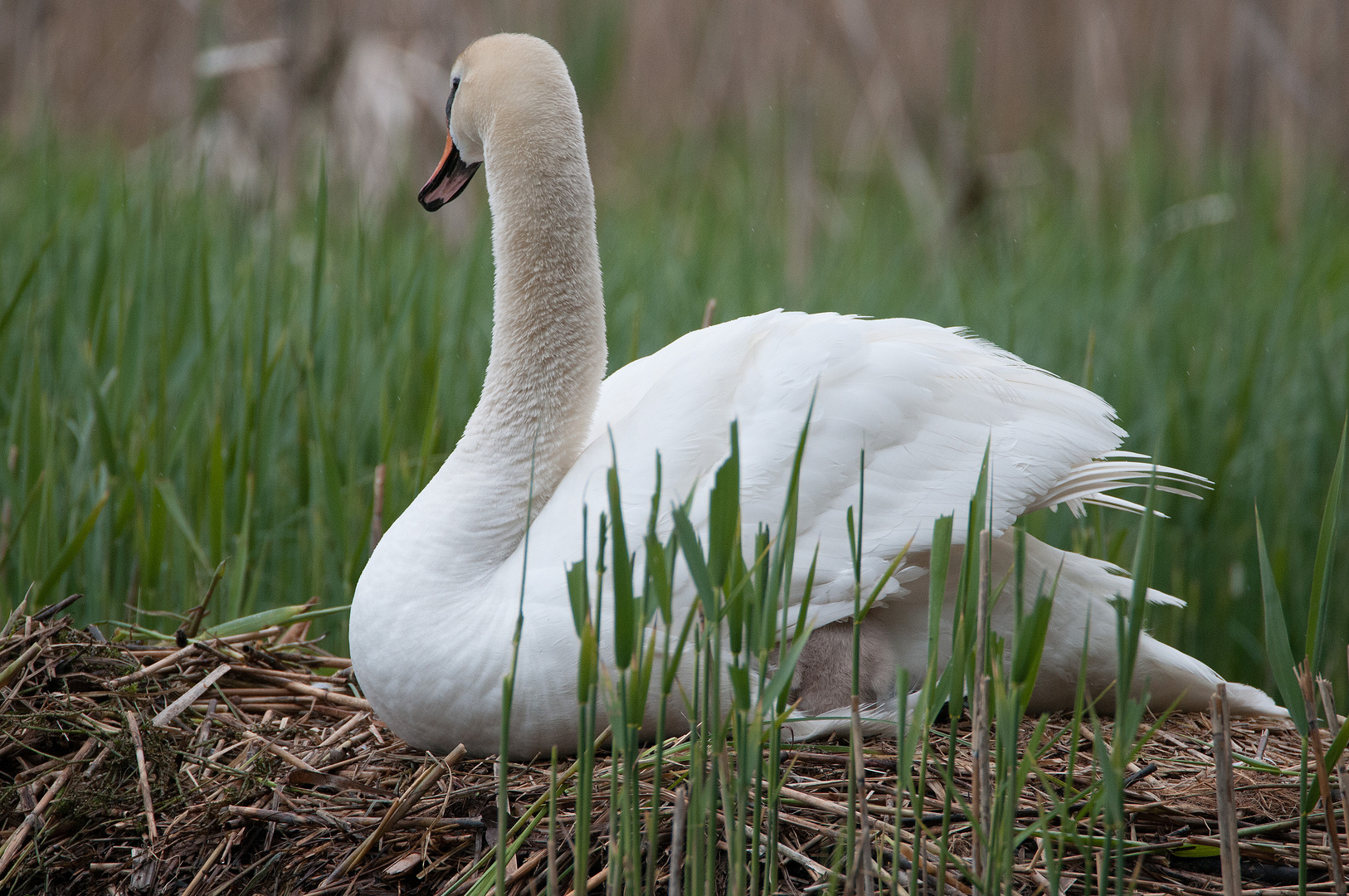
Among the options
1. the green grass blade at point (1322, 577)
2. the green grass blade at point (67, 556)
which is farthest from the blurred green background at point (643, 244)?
the green grass blade at point (1322, 577)

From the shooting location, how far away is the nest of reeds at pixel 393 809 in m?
1.76

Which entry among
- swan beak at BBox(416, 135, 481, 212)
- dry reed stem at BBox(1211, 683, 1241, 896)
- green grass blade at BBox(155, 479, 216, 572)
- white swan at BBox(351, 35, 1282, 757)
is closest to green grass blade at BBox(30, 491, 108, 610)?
green grass blade at BBox(155, 479, 216, 572)

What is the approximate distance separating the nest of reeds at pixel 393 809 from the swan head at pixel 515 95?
1096 millimetres

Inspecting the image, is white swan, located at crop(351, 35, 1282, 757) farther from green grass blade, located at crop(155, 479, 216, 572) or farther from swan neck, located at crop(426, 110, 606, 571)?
green grass blade, located at crop(155, 479, 216, 572)

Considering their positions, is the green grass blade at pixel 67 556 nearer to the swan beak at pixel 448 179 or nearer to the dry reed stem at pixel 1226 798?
the swan beak at pixel 448 179

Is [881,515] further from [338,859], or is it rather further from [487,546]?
[338,859]

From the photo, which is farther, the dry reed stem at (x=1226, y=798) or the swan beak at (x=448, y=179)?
the swan beak at (x=448, y=179)

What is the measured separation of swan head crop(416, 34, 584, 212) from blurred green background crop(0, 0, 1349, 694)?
1.15 feet

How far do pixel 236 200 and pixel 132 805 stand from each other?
3.14 meters

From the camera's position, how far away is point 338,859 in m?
1.84

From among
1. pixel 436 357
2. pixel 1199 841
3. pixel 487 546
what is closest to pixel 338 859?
pixel 487 546

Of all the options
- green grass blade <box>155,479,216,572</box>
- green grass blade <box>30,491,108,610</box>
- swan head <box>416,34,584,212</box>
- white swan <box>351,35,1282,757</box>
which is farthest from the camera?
green grass blade <box>155,479,216,572</box>

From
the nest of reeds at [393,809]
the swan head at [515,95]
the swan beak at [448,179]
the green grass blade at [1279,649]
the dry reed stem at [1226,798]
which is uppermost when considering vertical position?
the swan head at [515,95]

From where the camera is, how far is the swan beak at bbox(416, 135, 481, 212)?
2535 mm
